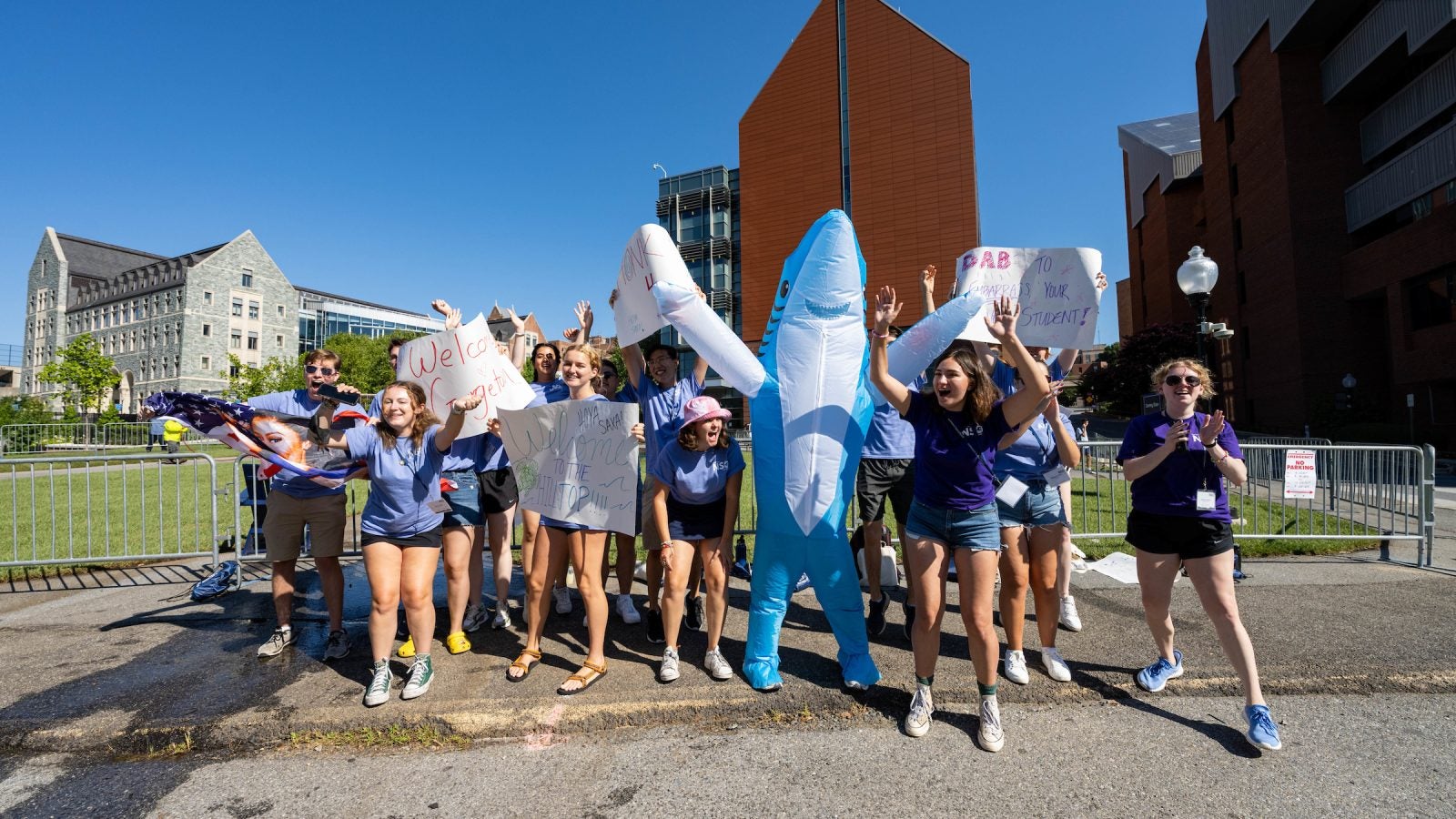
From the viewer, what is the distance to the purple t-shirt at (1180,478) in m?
3.26

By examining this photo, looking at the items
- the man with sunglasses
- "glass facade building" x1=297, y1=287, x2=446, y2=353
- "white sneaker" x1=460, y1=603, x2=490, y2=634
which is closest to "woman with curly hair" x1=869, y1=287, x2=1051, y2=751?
"white sneaker" x1=460, y1=603, x2=490, y2=634

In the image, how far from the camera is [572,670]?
3.88m

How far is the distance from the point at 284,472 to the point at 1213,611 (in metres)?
5.36

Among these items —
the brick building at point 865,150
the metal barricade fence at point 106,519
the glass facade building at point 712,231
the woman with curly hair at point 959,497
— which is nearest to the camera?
the woman with curly hair at point 959,497

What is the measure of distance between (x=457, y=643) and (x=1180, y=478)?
167 inches

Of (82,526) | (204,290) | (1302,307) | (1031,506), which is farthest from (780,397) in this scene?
(204,290)

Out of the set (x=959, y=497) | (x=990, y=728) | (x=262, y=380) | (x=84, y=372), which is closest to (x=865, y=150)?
(x=262, y=380)

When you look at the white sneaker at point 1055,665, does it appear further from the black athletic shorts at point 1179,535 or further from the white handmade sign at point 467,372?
the white handmade sign at point 467,372

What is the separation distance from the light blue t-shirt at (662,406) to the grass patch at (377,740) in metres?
1.84

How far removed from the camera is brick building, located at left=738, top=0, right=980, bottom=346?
1452 inches

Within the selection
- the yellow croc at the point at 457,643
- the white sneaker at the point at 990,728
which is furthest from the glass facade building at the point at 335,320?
the white sneaker at the point at 990,728

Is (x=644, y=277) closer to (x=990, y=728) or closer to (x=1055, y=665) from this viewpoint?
(x=990, y=728)

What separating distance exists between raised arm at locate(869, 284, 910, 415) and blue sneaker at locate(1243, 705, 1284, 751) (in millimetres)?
2086

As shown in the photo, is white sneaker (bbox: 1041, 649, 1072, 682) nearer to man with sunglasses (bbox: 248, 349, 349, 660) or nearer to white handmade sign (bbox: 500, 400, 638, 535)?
white handmade sign (bbox: 500, 400, 638, 535)
